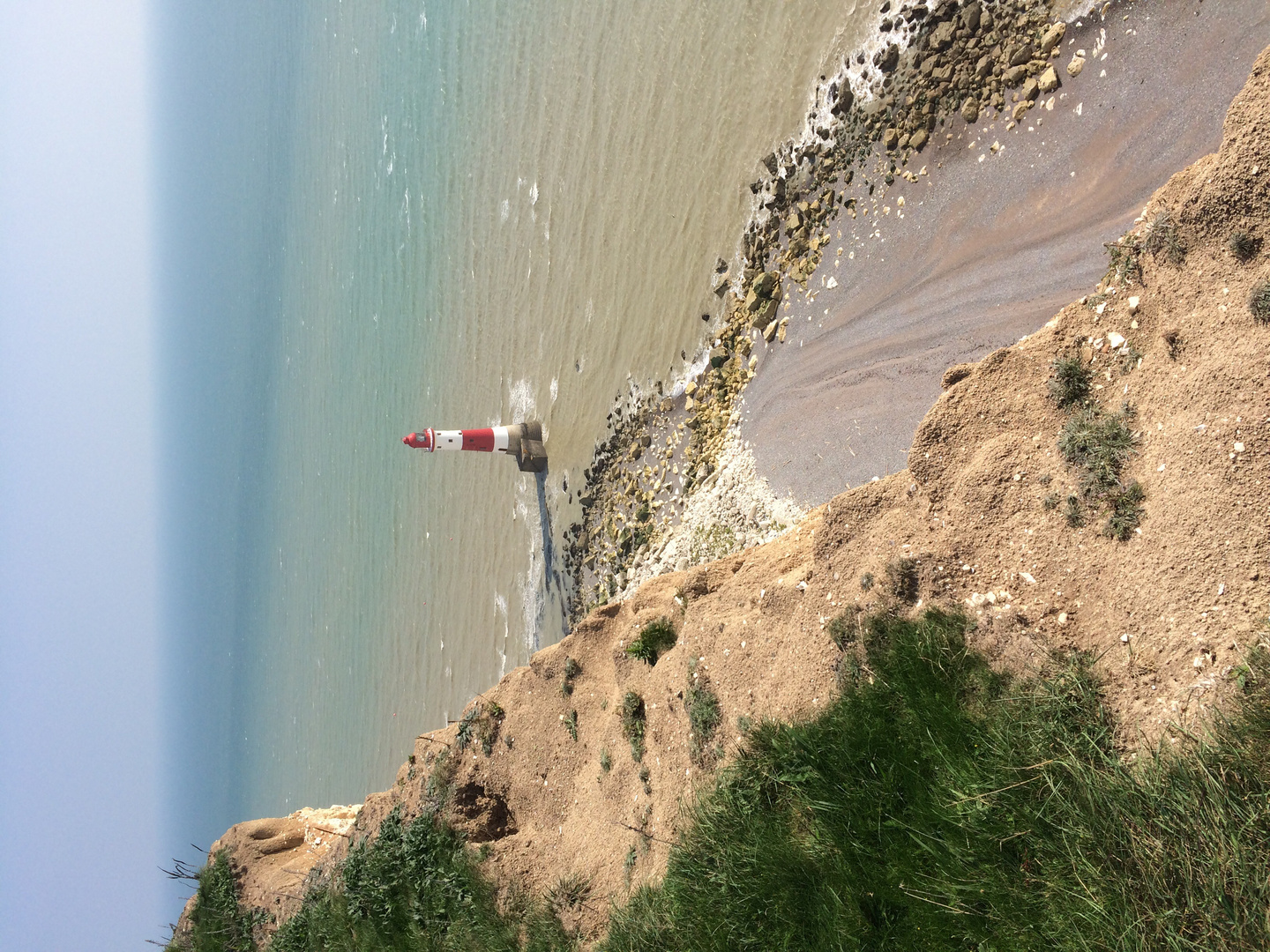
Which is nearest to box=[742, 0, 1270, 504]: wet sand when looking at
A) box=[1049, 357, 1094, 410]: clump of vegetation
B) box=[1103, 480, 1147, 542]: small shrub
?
box=[1049, 357, 1094, 410]: clump of vegetation

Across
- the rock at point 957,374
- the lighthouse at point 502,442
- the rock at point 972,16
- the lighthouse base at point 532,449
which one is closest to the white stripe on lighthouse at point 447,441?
the lighthouse at point 502,442

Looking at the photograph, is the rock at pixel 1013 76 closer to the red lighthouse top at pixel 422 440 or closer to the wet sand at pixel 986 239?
the wet sand at pixel 986 239

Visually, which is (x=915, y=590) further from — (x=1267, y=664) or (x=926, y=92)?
(x=926, y=92)

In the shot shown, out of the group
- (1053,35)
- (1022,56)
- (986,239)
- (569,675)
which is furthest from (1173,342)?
(569,675)

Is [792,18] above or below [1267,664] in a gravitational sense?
above

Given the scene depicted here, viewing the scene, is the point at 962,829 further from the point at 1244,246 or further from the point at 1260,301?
the point at 1244,246

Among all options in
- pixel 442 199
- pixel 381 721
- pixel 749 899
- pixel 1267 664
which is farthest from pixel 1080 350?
pixel 381 721
